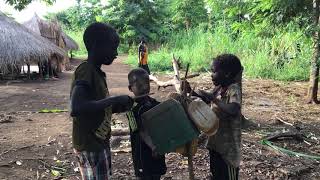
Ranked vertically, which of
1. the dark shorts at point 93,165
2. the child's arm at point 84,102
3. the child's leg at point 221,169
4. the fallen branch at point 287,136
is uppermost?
the child's arm at point 84,102

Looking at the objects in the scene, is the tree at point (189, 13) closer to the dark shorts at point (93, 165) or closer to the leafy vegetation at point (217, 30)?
the leafy vegetation at point (217, 30)

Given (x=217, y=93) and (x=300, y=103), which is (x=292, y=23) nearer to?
(x=300, y=103)

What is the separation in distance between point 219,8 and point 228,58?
736 cm

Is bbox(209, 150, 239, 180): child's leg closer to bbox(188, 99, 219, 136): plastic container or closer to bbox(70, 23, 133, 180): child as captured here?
bbox(188, 99, 219, 136): plastic container

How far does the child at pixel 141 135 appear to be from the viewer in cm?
286

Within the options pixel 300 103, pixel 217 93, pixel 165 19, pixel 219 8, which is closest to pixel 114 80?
pixel 219 8

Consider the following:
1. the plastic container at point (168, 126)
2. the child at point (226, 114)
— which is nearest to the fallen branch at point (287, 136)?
the child at point (226, 114)

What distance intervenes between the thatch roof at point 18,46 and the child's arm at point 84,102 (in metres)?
13.5

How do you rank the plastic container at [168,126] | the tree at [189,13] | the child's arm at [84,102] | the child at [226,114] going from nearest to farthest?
the child's arm at [84,102], the plastic container at [168,126], the child at [226,114], the tree at [189,13]

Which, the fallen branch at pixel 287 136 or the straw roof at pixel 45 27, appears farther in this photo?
the straw roof at pixel 45 27

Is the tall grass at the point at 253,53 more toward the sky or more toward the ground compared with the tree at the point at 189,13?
more toward the ground

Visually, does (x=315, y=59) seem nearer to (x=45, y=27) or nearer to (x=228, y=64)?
(x=228, y=64)

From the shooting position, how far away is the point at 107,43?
2381mm

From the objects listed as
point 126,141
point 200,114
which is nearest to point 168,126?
point 200,114
